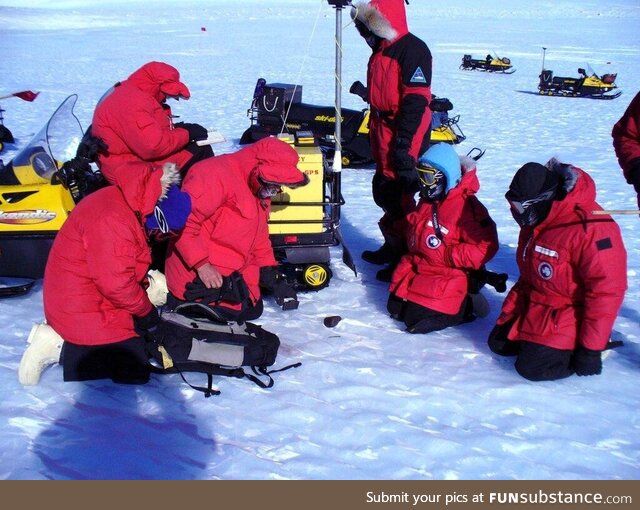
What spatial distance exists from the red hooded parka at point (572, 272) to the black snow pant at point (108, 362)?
1.79 metres

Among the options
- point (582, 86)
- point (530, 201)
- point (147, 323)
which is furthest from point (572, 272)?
point (582, 86)

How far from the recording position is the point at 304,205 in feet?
12.8

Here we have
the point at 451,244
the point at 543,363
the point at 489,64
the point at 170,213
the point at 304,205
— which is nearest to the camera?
the point at 170,213

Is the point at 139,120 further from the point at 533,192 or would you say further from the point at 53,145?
the point at 533,192

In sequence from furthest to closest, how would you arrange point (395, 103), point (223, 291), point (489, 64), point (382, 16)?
point (489, 64) < point (395, 103) < point (382, 16) < point (223, 291)

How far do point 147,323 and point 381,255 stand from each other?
2.08 metres

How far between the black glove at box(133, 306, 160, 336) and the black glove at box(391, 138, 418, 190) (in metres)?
1.81

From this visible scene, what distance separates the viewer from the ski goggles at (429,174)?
3508 mm

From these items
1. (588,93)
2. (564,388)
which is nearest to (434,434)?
(564,388)

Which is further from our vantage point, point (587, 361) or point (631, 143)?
point (631, 143)

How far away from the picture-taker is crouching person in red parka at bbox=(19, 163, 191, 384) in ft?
9.04

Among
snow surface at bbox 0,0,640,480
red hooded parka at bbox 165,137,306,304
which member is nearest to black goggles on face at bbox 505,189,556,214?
snow surface at bbox 0,0,640,480

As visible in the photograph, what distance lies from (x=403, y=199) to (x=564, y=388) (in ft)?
5.59
